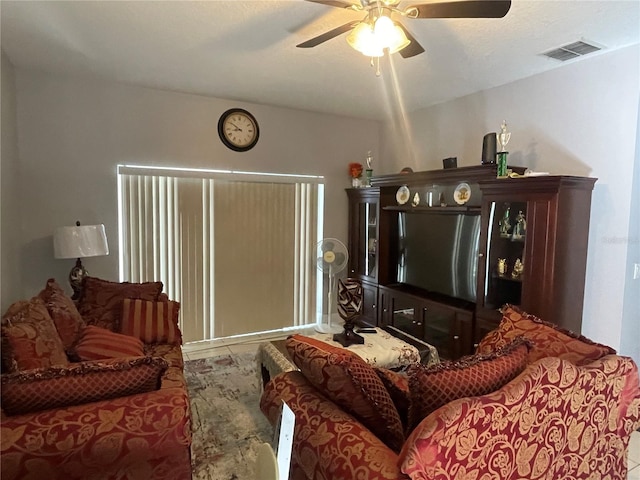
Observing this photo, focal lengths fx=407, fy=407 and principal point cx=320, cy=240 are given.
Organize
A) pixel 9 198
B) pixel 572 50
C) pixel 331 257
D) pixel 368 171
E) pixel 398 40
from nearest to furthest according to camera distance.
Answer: pixel 398 40 → pixel 572 50 → pixel 9 198 → pixel 331 257 → pixel 368 171

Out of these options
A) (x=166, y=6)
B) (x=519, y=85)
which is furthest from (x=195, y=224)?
(x=519, y=85)

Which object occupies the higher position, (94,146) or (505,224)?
(94,146)

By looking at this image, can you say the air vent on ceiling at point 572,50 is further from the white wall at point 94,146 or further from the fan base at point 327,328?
the fan base at point 327,328

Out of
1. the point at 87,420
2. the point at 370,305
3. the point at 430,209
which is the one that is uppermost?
the point at 430,209

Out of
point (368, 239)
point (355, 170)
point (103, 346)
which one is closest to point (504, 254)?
point (368, 239)

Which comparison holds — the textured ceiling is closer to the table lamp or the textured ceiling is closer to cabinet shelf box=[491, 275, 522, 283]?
the table lamp

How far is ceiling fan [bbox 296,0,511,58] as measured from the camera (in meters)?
1.83

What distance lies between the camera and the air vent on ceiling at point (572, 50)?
2.78 metres

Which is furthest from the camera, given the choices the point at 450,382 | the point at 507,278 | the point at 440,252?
the point at 440,252

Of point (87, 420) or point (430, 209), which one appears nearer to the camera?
point (87, 420)

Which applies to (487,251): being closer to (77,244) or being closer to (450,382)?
(450,382)

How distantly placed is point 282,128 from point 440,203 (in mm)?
1922

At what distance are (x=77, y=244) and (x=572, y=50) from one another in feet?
13.1

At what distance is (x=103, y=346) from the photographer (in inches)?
95.8
